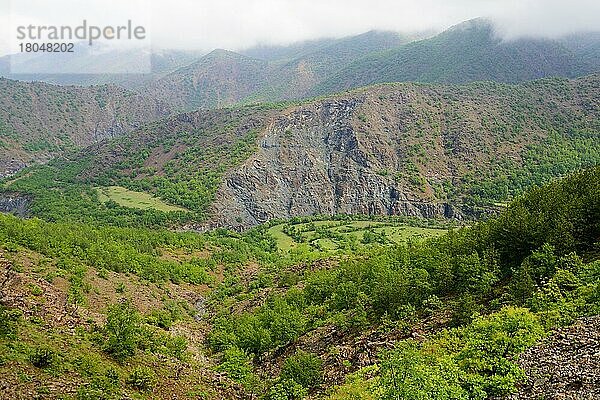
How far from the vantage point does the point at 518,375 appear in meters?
21.0

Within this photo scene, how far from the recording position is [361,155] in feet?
541

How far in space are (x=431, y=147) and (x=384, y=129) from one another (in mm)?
17384

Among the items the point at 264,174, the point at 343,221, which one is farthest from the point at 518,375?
the point at 264,174

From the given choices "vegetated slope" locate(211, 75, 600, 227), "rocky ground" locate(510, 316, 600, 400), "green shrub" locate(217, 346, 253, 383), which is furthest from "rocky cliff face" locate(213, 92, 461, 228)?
"rocky ground" locate(510, 316, 600, 400)

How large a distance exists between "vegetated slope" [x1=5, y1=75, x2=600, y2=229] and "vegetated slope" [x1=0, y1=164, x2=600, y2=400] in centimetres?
7833

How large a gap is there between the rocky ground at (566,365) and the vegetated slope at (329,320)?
0.81 ft

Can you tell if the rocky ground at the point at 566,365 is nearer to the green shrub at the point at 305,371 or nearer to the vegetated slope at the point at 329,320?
the vegetated slope at the point at 329,320

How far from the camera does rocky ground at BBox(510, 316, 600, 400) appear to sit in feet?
62.0

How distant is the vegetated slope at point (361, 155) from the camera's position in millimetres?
148750

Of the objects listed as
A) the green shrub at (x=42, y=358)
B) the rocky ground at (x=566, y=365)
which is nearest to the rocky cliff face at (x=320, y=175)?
the green shrub at (x=42, y=358)

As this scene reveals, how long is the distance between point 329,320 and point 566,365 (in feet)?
89.5

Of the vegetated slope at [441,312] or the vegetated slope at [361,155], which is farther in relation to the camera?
the vegetated slope at [361,155]

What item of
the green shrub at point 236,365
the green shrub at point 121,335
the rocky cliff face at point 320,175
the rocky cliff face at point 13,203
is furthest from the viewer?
the rocky cliff face at point 320,175

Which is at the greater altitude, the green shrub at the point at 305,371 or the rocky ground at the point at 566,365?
the rocky ground at the point at 566,365
